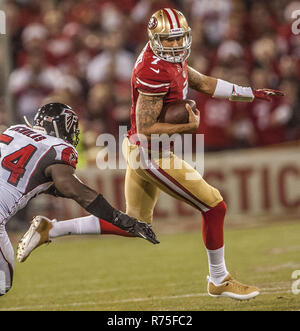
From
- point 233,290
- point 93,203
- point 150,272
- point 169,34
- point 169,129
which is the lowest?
point 150,272

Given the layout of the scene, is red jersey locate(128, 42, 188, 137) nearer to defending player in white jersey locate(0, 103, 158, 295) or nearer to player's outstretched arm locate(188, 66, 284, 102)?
player's outstretched arm locate(188, 66, 284, 102)

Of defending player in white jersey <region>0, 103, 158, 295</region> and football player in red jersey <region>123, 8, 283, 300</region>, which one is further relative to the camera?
football player in red jersey <region>123, 8, 283, 300</region>

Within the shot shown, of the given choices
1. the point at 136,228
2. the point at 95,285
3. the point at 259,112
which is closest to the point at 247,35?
the point at 259,112

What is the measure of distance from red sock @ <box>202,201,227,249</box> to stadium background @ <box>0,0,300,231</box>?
14.0ft

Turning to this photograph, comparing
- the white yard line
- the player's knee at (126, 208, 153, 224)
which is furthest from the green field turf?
the player's knee at (126, 208, 153, 224)

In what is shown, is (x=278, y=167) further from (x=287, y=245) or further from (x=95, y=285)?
(x=95, y=285)

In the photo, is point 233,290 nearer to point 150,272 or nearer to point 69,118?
point 69,118

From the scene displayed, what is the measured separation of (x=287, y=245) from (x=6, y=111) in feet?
12.6

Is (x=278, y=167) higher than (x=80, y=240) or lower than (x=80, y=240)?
higher

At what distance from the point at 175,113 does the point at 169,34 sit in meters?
0.57

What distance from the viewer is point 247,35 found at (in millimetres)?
10844

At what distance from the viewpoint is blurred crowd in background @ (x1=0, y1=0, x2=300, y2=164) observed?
9797mm

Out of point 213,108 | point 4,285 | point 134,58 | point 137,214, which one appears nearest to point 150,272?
point 137,214

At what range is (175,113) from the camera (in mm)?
5172
